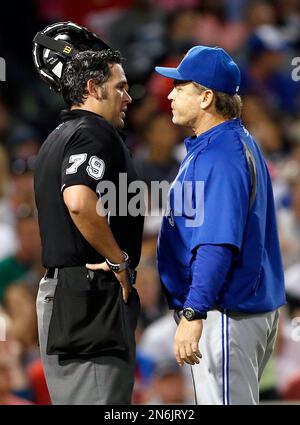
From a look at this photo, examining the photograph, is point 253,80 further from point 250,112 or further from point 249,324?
point 249,324

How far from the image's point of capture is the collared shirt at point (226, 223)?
3.16 metres

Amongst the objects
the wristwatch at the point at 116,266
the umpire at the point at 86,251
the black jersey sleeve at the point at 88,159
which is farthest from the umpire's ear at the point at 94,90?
the wristwatch at the point at 116,266

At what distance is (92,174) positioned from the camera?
3.19 m

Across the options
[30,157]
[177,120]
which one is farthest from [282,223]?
[177,120]

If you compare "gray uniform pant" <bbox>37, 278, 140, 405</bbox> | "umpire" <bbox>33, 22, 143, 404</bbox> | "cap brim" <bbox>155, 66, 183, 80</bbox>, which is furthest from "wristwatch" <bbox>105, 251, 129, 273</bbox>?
"cap brim" <bbox>155, 66, 183, 80</bbox>

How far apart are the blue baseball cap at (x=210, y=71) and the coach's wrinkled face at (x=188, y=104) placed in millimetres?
36

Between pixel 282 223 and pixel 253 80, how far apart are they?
196 cm

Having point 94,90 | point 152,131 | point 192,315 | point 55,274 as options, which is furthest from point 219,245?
point 152,131

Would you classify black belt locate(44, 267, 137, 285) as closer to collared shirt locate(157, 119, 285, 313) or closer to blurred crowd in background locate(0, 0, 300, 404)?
collared shirt locate(157, 119, 285, 313)

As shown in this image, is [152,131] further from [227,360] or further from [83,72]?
[227,360]

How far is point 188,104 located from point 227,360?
0.86 metres

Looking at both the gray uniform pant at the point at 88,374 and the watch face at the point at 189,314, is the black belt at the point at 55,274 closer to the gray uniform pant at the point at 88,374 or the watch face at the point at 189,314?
the gray uniform pant at the point at 88,374

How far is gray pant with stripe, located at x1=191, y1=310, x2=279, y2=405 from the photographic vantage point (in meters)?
3.24

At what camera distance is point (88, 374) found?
3270mm
